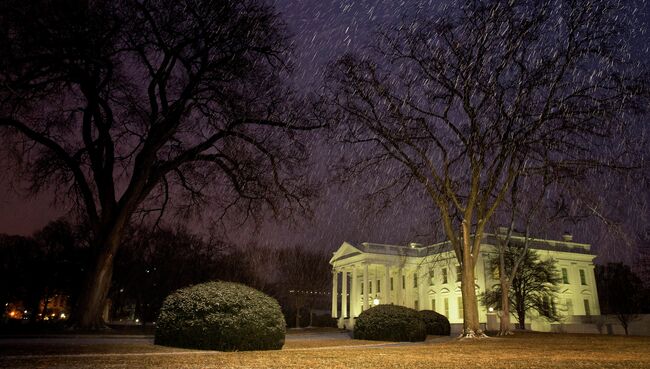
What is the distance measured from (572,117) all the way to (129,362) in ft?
58.3

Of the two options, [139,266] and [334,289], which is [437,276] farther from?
[139,266]

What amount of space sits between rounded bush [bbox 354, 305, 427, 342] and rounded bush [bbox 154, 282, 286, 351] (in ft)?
22.6

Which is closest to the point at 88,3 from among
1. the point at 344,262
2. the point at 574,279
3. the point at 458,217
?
the point at 458,217

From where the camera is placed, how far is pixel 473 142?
19469mm

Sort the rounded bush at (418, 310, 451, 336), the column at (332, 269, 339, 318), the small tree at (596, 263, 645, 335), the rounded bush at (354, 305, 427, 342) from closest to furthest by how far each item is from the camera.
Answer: the rounded bush at (354, 305, 427, 342) < the rounded bush at (418, 310, 451, 336) < the small tree at (596, 263, 645, 335) < the column at (332, 269, 339, 318)

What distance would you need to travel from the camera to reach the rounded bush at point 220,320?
38.3ft

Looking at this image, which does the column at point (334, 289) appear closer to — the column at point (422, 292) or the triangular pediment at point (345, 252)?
the triangular pediment at point (345, 252)

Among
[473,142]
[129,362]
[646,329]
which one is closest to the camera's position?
[129,362]

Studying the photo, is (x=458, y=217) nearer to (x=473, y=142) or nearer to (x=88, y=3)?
(x=473, y=142)

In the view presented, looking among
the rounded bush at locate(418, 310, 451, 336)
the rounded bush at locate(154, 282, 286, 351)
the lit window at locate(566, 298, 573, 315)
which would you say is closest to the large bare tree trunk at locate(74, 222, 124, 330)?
the rounded bush at locate(154, 282, 286, 351)

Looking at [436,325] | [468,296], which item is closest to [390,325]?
[468,296]

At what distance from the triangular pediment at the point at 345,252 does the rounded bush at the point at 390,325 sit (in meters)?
39.1

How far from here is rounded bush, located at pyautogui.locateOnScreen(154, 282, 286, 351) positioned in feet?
38.3

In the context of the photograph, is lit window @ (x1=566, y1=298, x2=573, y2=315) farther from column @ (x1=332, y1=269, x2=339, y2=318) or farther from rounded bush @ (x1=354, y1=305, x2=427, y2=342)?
rounded bush @ (x1=354, y1=305, x2=427, y2=342)
